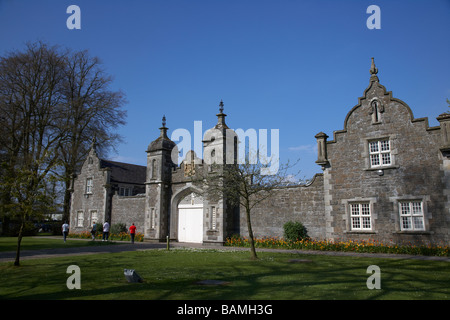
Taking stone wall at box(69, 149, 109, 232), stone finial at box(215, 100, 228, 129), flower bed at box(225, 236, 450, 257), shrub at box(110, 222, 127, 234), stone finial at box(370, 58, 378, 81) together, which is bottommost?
flower bed at box(225, 236, 450, 257)

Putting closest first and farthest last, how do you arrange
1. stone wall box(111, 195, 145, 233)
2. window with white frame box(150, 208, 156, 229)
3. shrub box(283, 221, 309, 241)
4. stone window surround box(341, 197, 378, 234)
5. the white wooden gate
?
stone window surround box(341, 197, 378, 234), shrub box(283, 221, 309, 241), the white wooden gate, window with white frame box(150, 208, 156, 229), stone wall box(111, 195, 145, 233)

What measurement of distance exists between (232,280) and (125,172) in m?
30.3

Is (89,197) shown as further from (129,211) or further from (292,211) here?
(292,211)

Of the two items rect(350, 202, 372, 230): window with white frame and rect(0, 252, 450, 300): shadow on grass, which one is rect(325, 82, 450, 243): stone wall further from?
rect(0, 252, 450, 300): shadow on grass

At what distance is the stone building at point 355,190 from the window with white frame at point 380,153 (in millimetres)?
51

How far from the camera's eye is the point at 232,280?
9727mm

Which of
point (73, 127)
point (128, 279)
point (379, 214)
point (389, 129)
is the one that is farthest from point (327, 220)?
point (73, 127)

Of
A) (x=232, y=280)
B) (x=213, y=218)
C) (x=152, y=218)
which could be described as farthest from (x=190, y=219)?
(x=232, y=280)

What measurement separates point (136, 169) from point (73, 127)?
8.09 metres

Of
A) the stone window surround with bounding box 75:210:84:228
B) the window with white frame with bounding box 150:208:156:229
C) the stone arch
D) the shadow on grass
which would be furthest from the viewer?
the stone window surround with bounding box 75:210:84:228

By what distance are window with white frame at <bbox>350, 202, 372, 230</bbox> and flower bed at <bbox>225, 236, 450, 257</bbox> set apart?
892 mm

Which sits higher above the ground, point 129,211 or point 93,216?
point 129,211

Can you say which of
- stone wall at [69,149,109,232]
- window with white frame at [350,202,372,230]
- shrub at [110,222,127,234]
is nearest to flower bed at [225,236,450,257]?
window with white frame at [350,202,372,230]

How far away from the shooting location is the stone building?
57.1 ft
